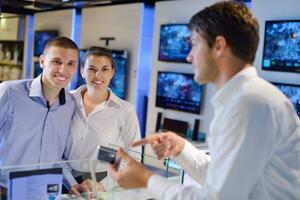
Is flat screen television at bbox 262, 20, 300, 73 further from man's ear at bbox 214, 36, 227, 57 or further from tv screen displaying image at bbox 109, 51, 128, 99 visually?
man's ear at bbox 214, 36, 227, 57

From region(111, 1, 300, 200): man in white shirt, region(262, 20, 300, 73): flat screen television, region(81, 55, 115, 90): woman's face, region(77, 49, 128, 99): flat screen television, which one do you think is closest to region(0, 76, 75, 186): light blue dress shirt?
region(81, 55, 115, 90): woman's face

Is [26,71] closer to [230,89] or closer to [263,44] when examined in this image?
[263,44]

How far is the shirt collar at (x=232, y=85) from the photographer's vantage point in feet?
3.89

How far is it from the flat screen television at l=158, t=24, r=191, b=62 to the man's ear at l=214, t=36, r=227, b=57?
4.59 metres

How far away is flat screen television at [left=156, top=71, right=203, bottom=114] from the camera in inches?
228

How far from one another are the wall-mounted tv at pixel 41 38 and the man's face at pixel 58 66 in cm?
670

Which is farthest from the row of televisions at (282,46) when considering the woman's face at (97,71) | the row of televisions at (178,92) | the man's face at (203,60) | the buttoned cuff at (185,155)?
the man's face at (203,60)

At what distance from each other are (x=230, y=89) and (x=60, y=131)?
1231mm

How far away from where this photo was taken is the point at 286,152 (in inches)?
46.0

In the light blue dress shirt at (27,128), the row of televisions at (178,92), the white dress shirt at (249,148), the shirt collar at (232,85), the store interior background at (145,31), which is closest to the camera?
the white dress shirt at (249,148)

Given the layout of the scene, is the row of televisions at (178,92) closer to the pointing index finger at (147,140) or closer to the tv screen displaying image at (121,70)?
the tv screen displaying image at (121,70)

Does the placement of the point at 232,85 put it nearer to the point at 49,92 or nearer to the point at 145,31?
the point at 49,92

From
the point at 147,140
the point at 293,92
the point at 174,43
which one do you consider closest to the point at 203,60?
the point at 147,140

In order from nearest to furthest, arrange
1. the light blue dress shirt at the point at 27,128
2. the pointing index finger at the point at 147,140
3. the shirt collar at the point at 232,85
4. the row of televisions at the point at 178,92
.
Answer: the shirt collar at the point at 232,85 < the pointing index finger at the point at 147,140 < the light blue dress shirt at the point at 27,128 < the row of televisions at the point at 178,92
